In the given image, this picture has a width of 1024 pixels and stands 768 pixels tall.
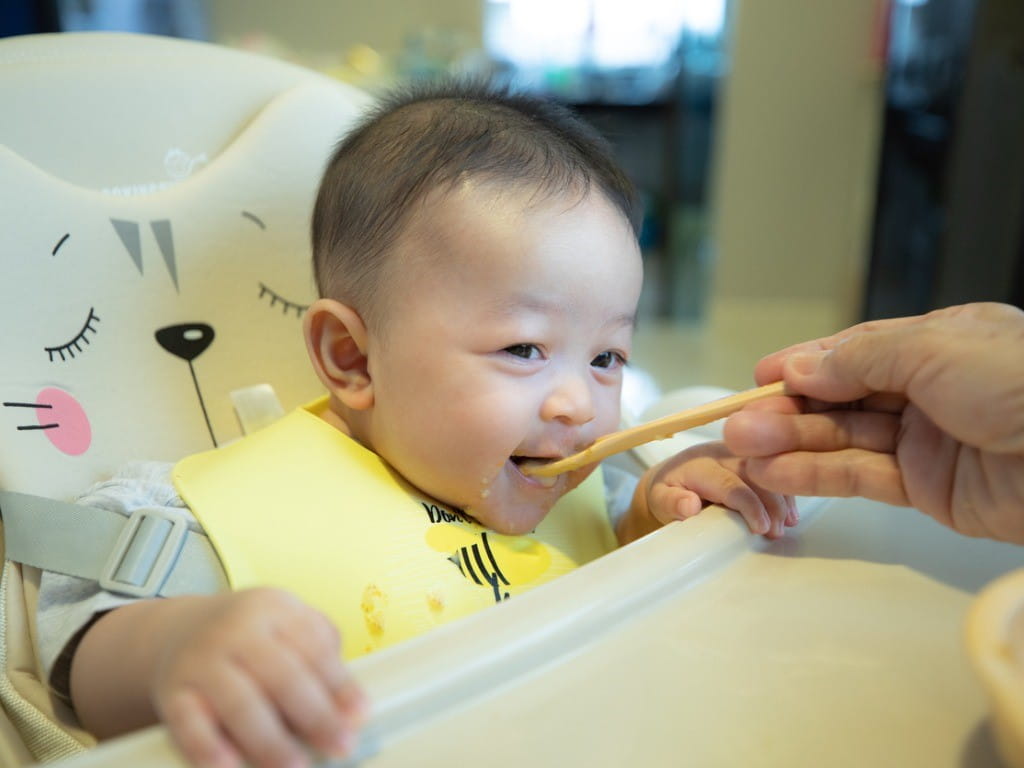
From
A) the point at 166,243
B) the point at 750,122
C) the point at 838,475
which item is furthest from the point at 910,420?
the point at 750,122

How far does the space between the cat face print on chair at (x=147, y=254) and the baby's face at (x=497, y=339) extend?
23 cm

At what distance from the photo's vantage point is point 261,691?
39 cm

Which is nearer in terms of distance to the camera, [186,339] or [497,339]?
[497,339]

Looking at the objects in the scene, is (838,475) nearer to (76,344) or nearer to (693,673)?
(693,673)

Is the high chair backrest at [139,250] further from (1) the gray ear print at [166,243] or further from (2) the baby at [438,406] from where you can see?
(2) the baby at [438,406]

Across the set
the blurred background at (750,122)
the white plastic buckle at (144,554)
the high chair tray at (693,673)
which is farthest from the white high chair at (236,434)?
the blurred background at (750,122)

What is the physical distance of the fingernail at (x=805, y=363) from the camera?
611 millimetres

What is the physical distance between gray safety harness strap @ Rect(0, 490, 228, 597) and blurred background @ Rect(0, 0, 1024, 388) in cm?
188

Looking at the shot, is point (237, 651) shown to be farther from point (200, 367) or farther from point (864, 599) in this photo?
point (200, 367)

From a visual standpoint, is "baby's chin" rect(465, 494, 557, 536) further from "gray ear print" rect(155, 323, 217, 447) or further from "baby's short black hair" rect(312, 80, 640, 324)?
"gray ear print" rect(155, 323, 217, 447)

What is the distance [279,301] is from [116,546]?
344mm

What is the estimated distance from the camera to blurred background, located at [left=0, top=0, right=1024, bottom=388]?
224 centimetres

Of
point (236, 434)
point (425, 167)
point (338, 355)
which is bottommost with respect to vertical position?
point (236, 434)

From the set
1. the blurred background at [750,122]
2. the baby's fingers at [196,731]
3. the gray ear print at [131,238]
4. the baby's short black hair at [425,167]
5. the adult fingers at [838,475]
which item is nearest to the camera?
the baby's fingers at [196,731]
